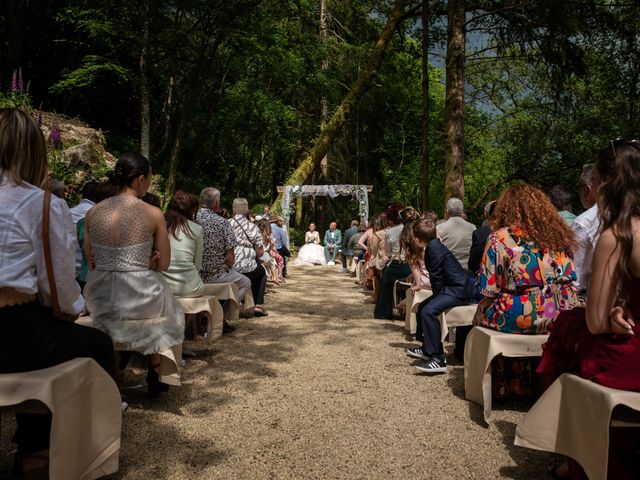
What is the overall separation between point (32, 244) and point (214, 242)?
4414 mm

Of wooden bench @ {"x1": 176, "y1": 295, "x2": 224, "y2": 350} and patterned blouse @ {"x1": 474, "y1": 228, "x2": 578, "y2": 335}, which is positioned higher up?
patterned blouse @ {"x1": 474, "y1": 228, "x2": 578, "y2": 335}

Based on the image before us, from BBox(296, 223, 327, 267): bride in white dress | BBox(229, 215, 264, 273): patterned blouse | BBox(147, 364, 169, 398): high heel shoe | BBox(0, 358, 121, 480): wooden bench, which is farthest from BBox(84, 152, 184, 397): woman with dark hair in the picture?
BBox(296, 223, 327, 267): bride in white dress

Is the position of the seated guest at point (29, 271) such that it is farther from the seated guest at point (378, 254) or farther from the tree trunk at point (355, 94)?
the tree trunk at point (355, 94)

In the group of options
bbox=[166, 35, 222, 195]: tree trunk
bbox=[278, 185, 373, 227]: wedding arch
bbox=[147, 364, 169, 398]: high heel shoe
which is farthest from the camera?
bbox=[278, 185, 373, 227]: wedding arch

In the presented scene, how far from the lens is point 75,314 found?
9.08ft

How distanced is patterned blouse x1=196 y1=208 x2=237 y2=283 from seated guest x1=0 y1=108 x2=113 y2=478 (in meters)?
4.13

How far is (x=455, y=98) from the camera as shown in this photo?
483 inches

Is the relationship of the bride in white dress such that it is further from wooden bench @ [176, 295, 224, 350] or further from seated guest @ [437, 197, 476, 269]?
wooden bench @ [176, 295, 224, 350]

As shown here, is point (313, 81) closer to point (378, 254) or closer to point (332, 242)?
point (332, 242)

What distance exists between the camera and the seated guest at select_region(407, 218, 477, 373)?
17.8ft

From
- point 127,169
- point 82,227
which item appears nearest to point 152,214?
point 127,169

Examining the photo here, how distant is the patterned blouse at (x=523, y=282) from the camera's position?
4.09m

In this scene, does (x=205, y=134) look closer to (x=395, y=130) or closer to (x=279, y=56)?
(x=279, y=56)

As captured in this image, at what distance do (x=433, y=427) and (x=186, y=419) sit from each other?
5.91 ft
